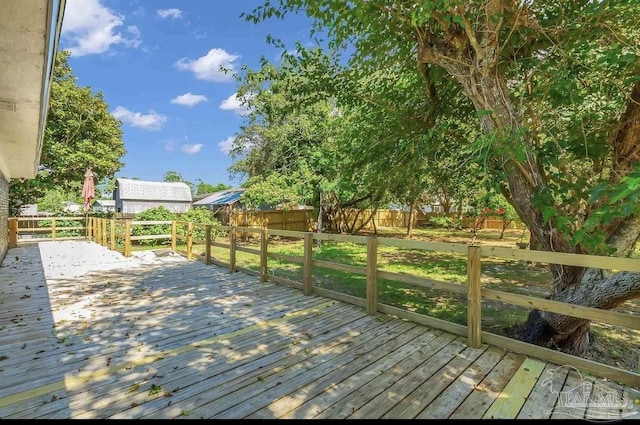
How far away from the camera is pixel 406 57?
438 cm

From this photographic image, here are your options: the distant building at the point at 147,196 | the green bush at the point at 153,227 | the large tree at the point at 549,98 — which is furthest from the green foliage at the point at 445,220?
the distant building at the point at 147,196

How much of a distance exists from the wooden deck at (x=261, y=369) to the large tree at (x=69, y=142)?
1375 centimetres

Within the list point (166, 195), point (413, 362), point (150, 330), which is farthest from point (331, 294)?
point (166, 195)

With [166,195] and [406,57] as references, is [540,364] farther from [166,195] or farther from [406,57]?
[166,195]

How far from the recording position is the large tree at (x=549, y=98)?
2.95m

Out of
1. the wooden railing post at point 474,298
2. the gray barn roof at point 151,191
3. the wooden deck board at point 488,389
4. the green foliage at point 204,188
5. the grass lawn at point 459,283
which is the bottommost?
the grass lawn at point 459,283

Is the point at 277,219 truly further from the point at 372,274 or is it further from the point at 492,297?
the point at 492,297

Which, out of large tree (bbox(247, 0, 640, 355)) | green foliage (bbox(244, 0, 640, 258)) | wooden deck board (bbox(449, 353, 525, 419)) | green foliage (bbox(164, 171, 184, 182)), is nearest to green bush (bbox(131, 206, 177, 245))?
green foliage (bbox(244, 0, 640, 258))

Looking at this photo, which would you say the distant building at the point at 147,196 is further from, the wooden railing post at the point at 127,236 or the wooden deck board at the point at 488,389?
the wooden deck board at the point at 488,389

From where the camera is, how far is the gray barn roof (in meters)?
28.0

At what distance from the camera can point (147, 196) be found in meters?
28.8

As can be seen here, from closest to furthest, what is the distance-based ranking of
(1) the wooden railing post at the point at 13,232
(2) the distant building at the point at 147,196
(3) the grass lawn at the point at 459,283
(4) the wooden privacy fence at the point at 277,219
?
(3) the grass lawn at the point at 459,283, (1) the wooden railing post at the point at 13,232, (4) the wooden privacy fence at the point at 277,219, (2) the distant building at the point at 147,196

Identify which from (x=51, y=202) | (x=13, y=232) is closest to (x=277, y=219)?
(x=13, y=232)

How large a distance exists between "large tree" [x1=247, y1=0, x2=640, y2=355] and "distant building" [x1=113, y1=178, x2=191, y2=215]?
91.2 ft
